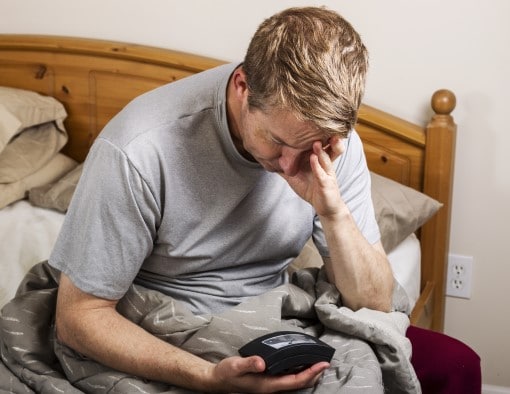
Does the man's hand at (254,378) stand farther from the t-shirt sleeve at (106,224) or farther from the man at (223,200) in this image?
the t-shirt sleeve at (106,224)

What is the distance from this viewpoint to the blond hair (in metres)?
1.09

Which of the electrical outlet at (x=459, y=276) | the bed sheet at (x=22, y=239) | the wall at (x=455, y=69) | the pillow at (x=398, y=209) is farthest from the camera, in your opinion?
the electrical outlet at (x=459, y=276)

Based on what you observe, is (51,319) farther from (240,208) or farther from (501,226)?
(501,226)

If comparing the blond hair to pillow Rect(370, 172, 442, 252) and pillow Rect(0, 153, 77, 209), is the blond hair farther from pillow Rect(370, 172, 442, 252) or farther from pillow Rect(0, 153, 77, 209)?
pillow Rect(0, 153, 77, 209)

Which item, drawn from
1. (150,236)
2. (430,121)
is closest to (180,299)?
(150,236)

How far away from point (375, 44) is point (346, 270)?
2.69 ft

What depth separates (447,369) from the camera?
4.62 ft

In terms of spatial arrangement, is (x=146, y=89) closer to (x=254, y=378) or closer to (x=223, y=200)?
(x=223, y=200)

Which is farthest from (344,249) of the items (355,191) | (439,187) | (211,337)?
(439,187)

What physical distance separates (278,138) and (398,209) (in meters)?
0.77

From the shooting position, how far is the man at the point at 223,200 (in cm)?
112

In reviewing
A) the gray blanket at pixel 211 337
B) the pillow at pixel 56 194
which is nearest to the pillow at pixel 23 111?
the pillow at pixel 56 194

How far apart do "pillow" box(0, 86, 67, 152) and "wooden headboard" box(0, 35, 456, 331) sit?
0.07 meters

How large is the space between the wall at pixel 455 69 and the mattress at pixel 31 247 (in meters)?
0.20
